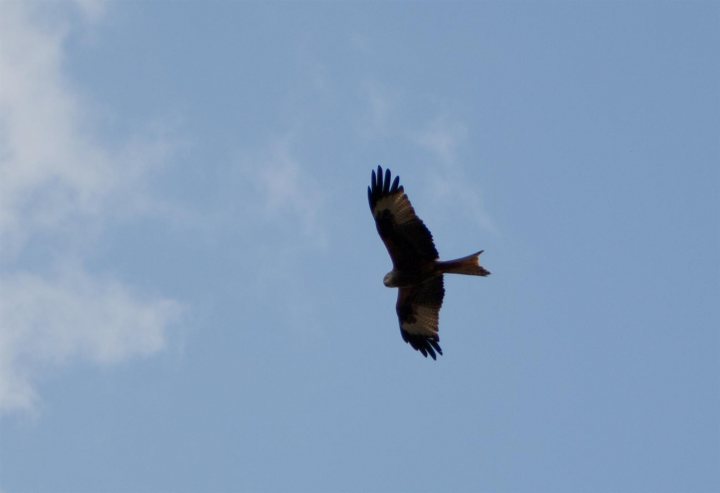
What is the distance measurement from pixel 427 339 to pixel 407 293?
0.82 m

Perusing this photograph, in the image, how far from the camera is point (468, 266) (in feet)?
50.7

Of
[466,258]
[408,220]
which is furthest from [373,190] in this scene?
[466,258]

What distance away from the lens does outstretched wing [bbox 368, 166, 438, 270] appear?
15984mm

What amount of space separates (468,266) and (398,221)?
4.12 feet

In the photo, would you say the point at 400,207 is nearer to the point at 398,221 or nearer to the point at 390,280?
the point at 398,221

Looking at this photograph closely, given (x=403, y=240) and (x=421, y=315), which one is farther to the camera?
(x=421, y=315)

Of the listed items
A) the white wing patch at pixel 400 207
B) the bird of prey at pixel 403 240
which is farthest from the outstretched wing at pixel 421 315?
the white wing patch at pixel 400 207

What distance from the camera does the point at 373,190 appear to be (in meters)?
16.1

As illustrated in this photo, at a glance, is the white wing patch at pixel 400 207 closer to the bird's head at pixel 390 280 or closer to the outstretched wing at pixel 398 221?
the outstretched wing at pixel 398 221

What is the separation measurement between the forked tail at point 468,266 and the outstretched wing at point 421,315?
3.63 ft

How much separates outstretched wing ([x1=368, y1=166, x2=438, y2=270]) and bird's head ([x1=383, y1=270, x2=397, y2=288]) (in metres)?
0.44

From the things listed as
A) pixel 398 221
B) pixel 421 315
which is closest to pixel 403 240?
pixel 398 221

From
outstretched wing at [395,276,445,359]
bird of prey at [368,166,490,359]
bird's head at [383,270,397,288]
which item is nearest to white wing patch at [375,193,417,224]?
bird of prey at [368,166,490,359]

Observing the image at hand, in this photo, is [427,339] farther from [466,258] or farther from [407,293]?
[466,258]
